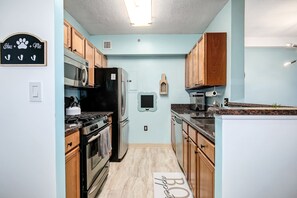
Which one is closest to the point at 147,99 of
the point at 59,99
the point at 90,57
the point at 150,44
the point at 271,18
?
the point at 150,44

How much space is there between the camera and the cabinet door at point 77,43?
9.04 feet

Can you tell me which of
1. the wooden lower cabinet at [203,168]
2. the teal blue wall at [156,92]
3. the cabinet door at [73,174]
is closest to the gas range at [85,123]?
the cabinet door at [73,174]

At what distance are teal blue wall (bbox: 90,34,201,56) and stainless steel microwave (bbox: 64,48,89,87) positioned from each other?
157 centimetres

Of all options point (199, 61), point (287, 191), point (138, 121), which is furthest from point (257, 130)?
point (138, 121)

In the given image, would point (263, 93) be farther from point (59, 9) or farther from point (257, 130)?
point (59, 9)

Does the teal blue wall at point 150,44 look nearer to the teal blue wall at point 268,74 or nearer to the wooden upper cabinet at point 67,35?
the teal blue wall at point 268,74

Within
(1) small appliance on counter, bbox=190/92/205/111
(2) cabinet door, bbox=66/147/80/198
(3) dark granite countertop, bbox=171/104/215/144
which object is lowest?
(2) cabinet door, bbox=66/147/80/198

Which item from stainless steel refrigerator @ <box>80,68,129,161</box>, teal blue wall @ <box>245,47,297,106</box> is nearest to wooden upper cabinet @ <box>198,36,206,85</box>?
teal blue wall @ <box>245,47,297,106</box>

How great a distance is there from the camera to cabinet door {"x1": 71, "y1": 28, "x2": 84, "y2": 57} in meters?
2.75

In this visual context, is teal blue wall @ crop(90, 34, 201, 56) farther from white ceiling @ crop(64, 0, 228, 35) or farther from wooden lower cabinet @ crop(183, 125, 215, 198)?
wooden lower cabinet @ crop(183, 125, 215, 198)

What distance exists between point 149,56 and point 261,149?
3758 mm

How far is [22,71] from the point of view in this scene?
119 centimetres

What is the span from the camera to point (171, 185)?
258 centimetres

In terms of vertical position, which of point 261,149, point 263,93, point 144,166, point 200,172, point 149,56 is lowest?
point 144,166
